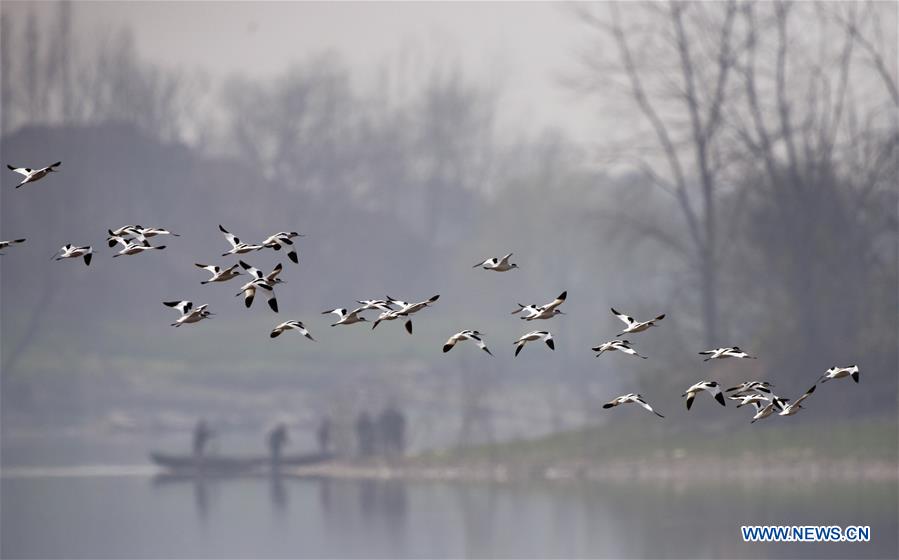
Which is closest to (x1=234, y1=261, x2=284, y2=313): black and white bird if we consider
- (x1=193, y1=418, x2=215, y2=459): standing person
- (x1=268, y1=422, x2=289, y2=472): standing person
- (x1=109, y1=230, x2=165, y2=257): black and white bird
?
(x1=109, y1=230, x2=165, y2=257): black and white bird

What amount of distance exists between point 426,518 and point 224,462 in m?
12.7

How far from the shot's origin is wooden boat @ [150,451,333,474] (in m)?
48.6

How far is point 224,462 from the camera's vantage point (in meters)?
49.2

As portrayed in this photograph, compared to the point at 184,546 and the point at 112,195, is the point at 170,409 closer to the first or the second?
the point at 112,195

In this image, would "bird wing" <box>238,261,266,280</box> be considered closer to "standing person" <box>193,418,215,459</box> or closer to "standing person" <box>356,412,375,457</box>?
"standing person" <box>356,412,375,457</box>

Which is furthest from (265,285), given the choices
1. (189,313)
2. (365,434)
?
(365,434)

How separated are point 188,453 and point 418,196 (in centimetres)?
5752

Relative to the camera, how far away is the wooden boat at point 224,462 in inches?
1913

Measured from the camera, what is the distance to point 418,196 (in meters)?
110

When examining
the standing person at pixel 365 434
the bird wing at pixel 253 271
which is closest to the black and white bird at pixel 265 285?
the bird wing at pixel 253 271

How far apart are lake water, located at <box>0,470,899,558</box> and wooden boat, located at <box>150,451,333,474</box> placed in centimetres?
251

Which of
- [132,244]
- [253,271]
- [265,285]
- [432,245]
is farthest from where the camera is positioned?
[432,245]

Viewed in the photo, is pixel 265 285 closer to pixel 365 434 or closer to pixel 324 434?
pixel 365 434

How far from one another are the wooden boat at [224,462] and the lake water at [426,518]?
251cm
